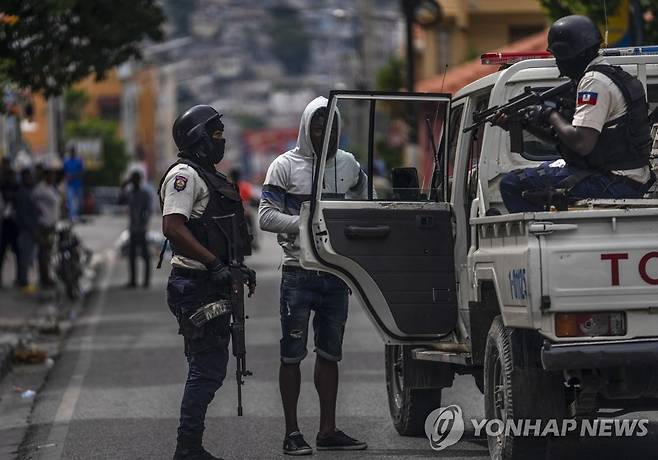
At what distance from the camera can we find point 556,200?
741cm

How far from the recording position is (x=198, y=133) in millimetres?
8672

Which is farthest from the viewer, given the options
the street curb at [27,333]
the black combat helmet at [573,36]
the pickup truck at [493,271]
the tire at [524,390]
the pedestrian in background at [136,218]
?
the pedestrian in background at [136,218]

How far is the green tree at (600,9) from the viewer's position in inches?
626

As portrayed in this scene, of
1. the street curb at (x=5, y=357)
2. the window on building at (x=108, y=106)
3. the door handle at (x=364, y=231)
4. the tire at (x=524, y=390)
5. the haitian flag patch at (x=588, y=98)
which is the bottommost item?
the street curb at (x=5, y=357)

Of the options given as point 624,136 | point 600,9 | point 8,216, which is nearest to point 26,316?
point 8,216

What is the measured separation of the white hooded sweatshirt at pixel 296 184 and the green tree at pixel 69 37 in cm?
904

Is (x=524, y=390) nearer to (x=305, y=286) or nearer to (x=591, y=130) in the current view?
(x=591, y=130)

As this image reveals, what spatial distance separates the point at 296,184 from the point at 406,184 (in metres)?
0.63

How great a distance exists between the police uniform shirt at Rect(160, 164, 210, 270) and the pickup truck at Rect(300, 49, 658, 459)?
713 millimetres

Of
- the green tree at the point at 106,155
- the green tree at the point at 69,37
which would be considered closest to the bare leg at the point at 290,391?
the green tree at the point at 69,37

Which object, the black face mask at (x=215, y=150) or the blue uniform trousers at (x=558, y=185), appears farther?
the black face mask at (x=215, y=150)

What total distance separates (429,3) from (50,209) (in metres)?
12.2

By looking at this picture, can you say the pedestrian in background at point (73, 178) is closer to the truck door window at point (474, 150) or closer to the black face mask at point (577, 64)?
the truck door window at point (474, 150)

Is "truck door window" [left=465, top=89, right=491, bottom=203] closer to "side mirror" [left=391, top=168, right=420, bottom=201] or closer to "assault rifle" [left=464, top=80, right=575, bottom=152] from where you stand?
"side mirror" [left=391, top=168, right=420, bottom=201]
